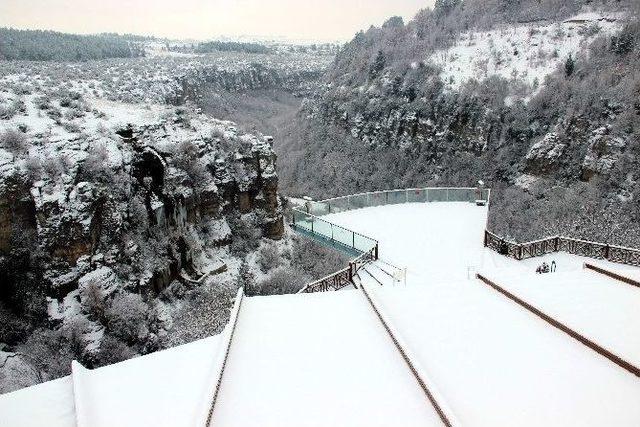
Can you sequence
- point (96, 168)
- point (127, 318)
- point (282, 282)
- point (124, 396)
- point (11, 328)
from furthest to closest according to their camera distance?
point (282, 282)
point (96, 168)
point (127, 318)
point (11, 328)
point (124, 396)

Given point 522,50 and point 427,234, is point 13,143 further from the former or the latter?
point 522,50

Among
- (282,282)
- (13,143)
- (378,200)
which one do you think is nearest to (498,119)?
(282,282)

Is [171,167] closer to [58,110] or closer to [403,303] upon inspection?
[58,110]

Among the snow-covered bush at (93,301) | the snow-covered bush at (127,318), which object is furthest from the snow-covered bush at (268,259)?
the snow-covered bush at (93,301)

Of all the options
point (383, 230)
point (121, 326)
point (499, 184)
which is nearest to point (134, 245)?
point (121, 326)

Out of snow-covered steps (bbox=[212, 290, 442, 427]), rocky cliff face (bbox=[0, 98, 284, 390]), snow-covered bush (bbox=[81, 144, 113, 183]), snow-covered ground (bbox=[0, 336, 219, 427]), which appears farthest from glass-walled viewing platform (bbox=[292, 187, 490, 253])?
snow-covered ground (bbox=[0, 336, 219, 427])
